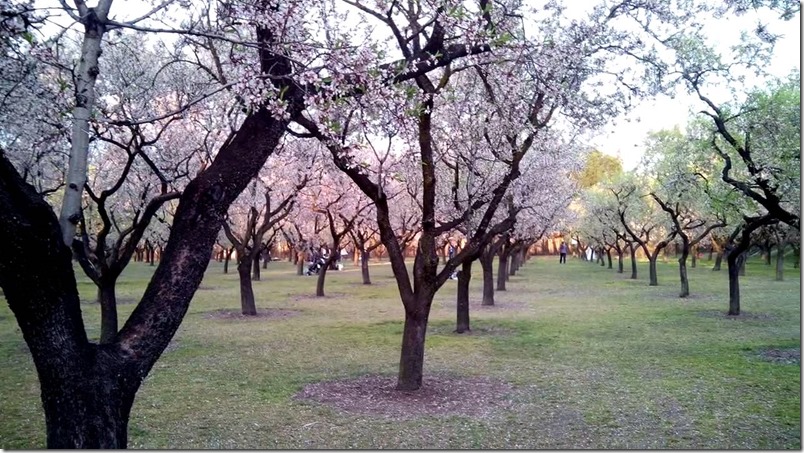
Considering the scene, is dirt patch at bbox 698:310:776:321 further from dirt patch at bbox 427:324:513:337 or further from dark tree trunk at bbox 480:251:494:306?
dirt patch at bbox 427:324:513:337

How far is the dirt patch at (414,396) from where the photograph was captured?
27.8ft

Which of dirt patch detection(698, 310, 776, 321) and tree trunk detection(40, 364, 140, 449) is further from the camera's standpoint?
dirt patch detection(698, 310, 776, 321)

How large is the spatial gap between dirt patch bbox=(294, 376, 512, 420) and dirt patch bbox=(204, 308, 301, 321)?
10233mm

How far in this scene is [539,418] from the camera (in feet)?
26.5

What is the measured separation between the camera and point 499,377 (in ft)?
35.3

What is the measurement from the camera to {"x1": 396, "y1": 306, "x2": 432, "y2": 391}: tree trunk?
9383 mm

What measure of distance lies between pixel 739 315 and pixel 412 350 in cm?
1399

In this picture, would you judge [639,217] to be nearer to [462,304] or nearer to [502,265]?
[502,265]

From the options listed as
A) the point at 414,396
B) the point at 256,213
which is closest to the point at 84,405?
the point at 414,396

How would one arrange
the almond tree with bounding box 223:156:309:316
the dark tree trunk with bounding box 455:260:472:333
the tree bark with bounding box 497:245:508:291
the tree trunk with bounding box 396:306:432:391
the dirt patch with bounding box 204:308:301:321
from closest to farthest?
the tree trunk with bounding box 396:306:432:391
the dark tree trunk with bounding box 455:260:472:333
the almond tree with bounding box 223:156:309:316
the dirt patch with bounding box 204:308:301:321
the tree bark with bounding box 497:245:508:291

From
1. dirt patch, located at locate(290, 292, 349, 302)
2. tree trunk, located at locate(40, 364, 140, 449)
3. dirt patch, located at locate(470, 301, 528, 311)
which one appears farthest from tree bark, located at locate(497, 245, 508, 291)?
tree trunk, located at locate(40, 364, 140, 449)

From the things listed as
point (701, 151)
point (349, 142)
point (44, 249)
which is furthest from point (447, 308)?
point (44, 249)

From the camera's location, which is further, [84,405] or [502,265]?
[502,265]

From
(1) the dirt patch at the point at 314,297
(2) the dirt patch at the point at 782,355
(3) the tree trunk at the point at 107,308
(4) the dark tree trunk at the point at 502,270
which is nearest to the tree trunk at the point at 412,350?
(3) the tree trunk at the point at 107,308
